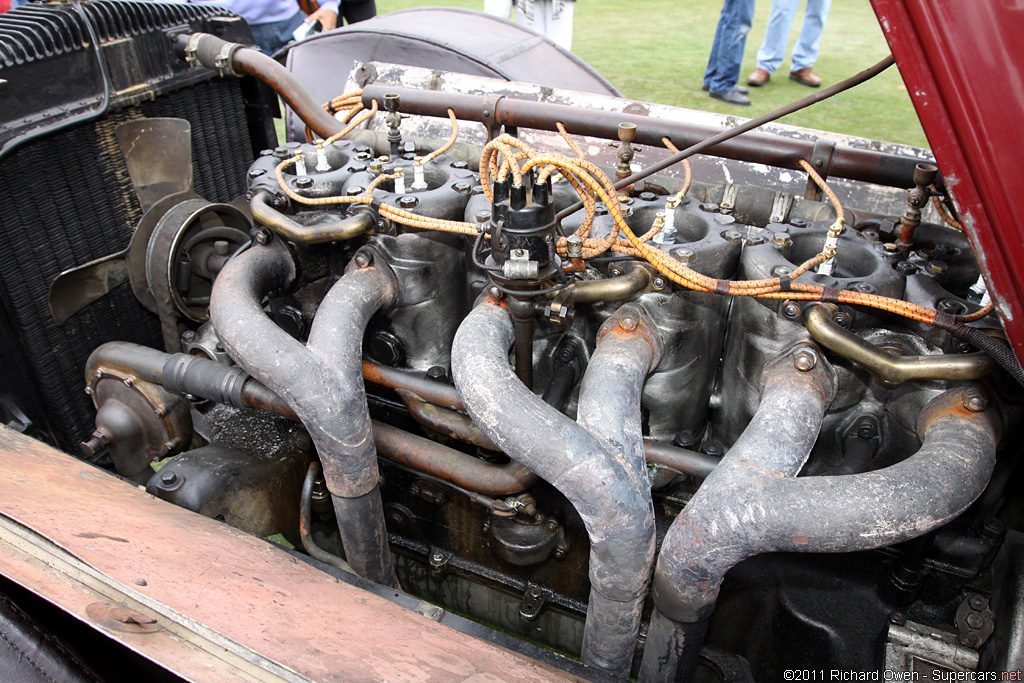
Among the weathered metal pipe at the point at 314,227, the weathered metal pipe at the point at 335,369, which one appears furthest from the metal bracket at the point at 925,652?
the weathered metal pipe at the point at 314,227

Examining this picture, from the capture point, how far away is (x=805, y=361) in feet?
4.12

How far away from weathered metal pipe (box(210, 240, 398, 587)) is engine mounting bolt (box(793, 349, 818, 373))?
32.2 inches

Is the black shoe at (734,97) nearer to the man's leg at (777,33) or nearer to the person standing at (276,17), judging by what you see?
the man's leg at (777,33)

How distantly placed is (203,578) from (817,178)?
4.33 ft

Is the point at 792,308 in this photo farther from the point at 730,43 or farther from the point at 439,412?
the point at 730,43

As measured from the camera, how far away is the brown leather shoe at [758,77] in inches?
262

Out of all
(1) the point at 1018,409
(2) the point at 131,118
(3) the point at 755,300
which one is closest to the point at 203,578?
(3) the point at 755,300

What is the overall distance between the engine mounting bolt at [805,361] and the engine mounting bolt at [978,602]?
0.55 metres

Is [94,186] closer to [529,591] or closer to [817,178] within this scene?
[529,591]

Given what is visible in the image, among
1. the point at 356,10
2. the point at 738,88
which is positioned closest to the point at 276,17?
the point at 356,10

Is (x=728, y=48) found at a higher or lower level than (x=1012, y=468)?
lower

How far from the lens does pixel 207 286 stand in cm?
217

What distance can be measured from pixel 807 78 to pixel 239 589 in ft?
22.9

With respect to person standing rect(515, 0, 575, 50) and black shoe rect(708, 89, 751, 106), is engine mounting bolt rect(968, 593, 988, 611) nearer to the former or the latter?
person standing rect(515, 0, 575, 50)
